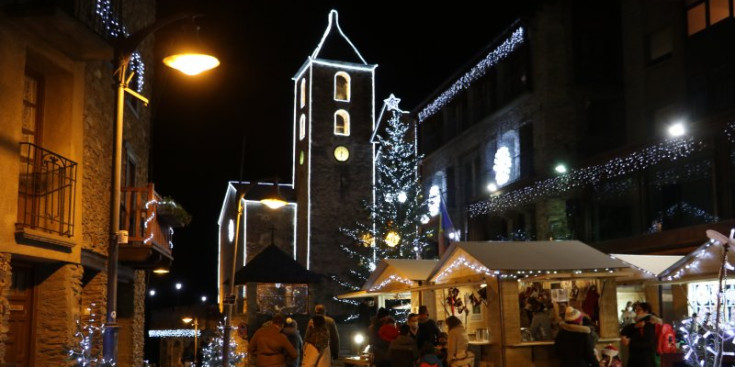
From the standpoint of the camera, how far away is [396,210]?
4259 cm

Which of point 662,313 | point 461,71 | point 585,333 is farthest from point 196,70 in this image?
point 461,71

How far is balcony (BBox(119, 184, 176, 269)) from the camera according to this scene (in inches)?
647

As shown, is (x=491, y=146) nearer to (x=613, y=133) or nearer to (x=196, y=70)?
(x=613, y=133)

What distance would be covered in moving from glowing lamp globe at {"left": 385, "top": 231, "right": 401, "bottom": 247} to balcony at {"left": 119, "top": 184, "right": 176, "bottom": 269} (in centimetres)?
2333

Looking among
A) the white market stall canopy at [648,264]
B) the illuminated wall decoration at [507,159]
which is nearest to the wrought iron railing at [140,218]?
the white market stall canopy at [648,264]

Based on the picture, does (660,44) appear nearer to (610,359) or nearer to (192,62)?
(610,359)

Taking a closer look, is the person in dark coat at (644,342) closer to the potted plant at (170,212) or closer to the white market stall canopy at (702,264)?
the white market stall canopy at (702,264)

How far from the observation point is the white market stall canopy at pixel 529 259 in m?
15.2

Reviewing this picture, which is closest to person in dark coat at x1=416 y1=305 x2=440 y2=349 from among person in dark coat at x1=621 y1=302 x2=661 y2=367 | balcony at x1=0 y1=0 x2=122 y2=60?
person in dark coat at x1=621 y1=302 x2=661 y2=367

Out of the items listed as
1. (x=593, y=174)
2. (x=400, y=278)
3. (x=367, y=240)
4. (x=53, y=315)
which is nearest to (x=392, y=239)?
(x=367, y=240)

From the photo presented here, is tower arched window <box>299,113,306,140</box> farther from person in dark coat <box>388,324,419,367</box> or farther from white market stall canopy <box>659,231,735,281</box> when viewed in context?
person in dark coat <box>388,324,419,367</box>

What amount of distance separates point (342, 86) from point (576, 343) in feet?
133

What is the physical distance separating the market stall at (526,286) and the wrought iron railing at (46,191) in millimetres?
7404

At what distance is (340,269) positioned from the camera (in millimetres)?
49125
